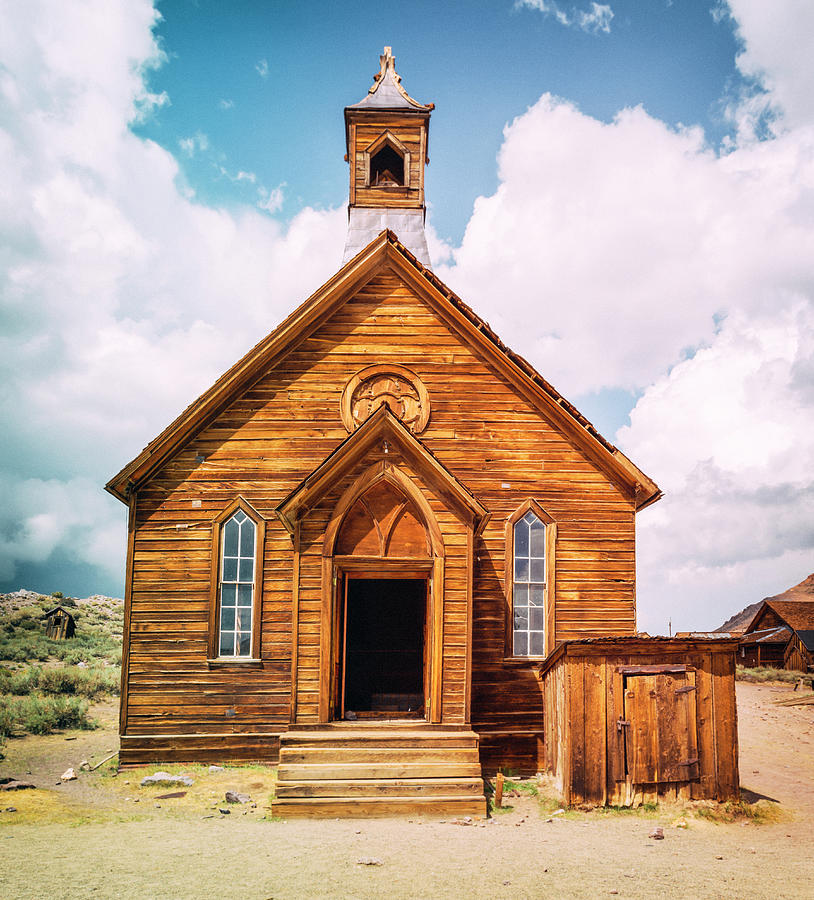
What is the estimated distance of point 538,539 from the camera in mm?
13734

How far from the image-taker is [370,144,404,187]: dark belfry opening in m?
17.1

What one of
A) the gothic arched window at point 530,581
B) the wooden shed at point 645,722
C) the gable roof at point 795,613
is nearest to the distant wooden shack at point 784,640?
the gable roof at point 795,613

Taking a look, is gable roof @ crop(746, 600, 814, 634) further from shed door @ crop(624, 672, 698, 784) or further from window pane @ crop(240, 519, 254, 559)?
window pane @ crop(240, 519, 254, 559)

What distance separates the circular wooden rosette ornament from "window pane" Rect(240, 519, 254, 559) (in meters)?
2.47

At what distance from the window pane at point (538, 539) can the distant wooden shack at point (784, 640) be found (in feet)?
97.9

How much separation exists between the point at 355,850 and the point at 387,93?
15.6 m

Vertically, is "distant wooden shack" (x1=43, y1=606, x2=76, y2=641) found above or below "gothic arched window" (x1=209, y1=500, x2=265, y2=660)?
below

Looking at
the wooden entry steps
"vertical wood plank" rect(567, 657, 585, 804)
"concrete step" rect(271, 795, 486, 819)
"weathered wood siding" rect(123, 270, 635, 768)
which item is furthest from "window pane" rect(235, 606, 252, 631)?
"vertical wood plank" rect(567, 657, 585, 804)

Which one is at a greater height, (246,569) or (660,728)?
(246,569)

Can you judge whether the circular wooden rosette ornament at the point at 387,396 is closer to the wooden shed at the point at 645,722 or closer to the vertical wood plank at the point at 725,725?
the wooden shed at the point at 645,722

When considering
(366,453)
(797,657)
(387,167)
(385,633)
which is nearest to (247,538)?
(366,453)

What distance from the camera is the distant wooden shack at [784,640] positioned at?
37.9 metres

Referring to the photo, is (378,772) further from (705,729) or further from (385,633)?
(385,633)

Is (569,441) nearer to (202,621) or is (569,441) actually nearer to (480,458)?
(480,458)
